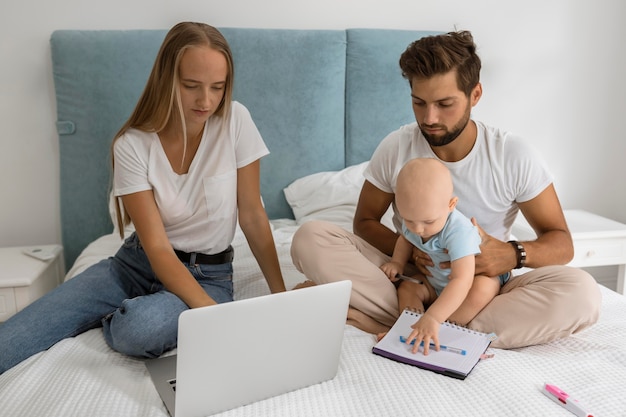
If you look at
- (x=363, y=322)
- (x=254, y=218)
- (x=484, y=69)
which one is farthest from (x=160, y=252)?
(x=484, y=69)

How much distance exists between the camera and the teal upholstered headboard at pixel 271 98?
93.1 inches

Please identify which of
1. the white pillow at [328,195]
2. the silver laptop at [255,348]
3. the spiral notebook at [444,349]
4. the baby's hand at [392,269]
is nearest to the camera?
the silver laptop at [255,348]

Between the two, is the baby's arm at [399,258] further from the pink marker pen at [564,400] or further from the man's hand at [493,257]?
the pink marker pen at [564,400]

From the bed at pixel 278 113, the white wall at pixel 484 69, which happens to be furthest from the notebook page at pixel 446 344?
the white wall at pixel 484 69

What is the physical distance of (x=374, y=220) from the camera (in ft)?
5.68

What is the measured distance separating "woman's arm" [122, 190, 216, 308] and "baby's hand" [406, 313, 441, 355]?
0.47 metres

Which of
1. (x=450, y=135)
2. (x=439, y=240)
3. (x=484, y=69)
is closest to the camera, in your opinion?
A: (x=439, y=240)

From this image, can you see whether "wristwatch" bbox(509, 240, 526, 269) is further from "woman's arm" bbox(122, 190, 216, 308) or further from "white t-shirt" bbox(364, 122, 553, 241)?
"woman's arm" bbox(122, 190, 216, 308)

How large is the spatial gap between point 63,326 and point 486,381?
97 centimetres

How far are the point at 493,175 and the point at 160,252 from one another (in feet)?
2.78

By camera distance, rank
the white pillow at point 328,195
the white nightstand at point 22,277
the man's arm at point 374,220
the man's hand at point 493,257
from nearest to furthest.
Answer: the man's hand at point 493,257 → the man's arm at point 374,220 → the white nightstand at point 22,277 → the white pillow at point 328,195

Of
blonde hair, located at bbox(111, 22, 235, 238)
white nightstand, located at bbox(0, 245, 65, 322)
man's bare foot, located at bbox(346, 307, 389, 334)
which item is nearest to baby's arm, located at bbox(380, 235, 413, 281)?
man's bare foot, located at bbox(346, 307, 389, 334)

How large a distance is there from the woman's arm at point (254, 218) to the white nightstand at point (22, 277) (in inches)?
35.2

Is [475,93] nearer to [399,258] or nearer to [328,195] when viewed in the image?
[399,258]
